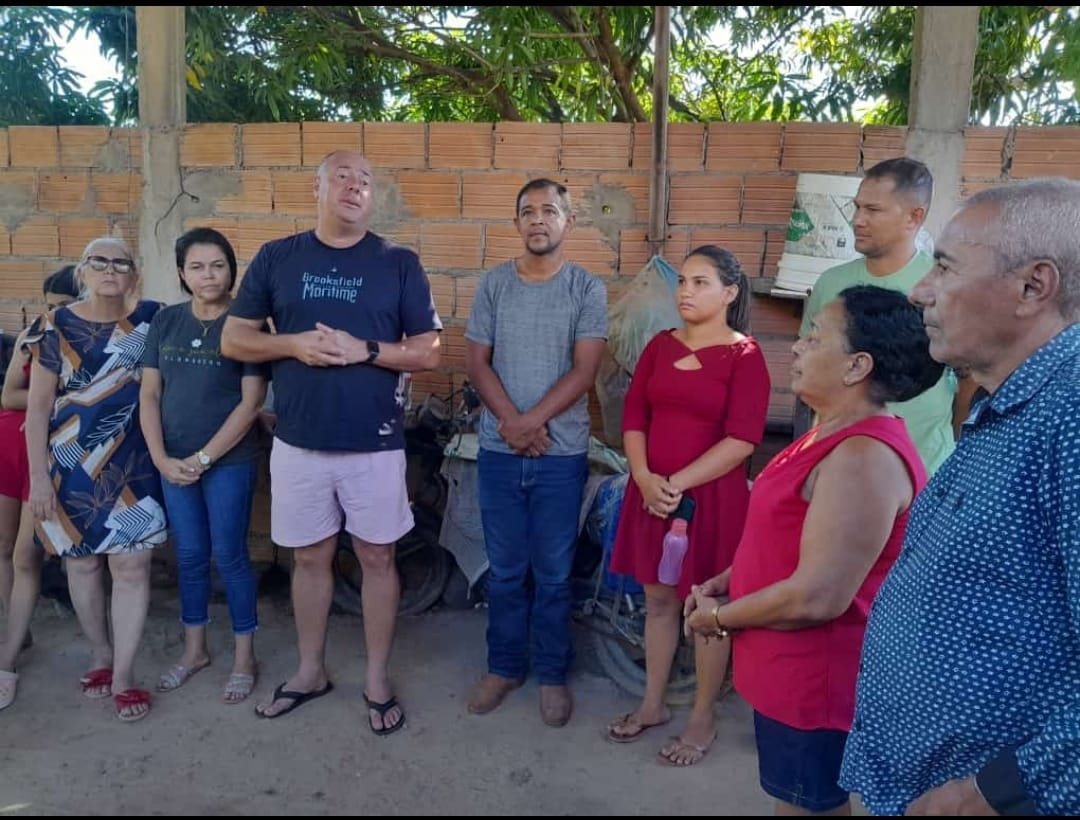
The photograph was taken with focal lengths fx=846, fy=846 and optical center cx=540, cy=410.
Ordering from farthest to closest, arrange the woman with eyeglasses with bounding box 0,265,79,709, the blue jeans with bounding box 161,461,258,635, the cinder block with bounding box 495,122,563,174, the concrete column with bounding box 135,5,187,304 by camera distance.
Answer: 1. the concrete column with bounding box 135,5,187,304
2. the cinder block with bounding box 495,122,563,174
3. the woman with eyeglasses with bounding box 0,265,79,709
4. the blue jeans with bounding box 161,461,258,635

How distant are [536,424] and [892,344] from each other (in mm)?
1563

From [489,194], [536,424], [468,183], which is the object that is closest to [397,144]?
[468,183]

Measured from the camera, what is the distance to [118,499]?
3.30m

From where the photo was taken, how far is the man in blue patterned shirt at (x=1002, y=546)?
1.10 m

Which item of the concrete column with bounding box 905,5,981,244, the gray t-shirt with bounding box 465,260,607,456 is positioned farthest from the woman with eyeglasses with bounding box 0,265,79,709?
the concrete column with bounding box 905,5,981,244

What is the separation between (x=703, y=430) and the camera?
284cm

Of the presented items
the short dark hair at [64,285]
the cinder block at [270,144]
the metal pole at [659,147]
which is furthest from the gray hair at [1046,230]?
the short dark hair at [64,285]

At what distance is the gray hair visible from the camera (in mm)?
1157

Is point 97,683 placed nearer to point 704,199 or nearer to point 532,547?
point 532,547

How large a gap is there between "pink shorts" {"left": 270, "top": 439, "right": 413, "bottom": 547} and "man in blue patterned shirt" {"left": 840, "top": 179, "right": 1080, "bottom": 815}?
2104 millimetres

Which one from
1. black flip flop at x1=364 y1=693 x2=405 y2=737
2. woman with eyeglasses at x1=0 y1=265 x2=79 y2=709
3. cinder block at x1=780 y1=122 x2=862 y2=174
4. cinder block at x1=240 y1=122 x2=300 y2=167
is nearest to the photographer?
black flip flop at x1=364 y1=693 x2=405 y2=737

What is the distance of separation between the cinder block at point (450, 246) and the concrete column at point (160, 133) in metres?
1.34

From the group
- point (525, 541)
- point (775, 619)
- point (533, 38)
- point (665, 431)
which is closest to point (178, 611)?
point (525, 541)

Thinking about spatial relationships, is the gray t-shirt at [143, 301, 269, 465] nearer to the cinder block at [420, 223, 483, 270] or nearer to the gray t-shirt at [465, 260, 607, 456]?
the gray t-shirt at [465, 260, 607, 456]
